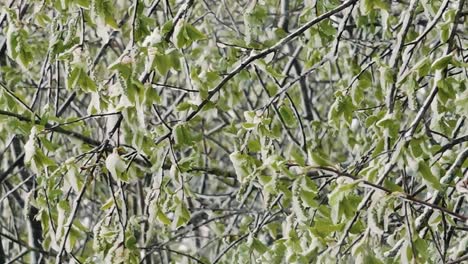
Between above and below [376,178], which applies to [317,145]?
above

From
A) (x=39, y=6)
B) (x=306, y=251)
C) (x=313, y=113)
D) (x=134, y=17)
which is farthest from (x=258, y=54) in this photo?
(x=313, y=113)

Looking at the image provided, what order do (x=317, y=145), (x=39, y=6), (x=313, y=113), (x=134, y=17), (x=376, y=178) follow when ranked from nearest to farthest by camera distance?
(x=376, y=178) < (x=134, y=17) < (x=39, y=6) < (x=317, y=145) < (x=313, y=113)

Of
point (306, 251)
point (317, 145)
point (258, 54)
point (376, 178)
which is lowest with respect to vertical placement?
point (306, 251)

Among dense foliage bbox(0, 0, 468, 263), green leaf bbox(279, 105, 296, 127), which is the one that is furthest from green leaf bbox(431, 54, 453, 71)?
green leaf bbox(279, 105, 296, 127)

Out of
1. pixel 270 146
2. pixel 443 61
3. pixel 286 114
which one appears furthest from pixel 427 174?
pixel 286 114

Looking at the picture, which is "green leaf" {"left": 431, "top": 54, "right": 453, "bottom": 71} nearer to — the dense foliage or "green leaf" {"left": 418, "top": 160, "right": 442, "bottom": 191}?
the dense foliage

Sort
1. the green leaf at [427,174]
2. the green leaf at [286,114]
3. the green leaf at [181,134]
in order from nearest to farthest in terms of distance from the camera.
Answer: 1. the green leaf at [427,174]
2. the green leaf at [181,134]
3. the green leaf at [286,114]

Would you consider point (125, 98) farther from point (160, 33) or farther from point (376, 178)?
point (376, 178)

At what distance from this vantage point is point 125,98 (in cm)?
169

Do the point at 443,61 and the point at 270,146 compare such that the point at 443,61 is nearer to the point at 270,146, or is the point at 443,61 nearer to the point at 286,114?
the point at 270,146

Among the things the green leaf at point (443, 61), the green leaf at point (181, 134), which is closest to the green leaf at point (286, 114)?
the green leaf at point (181, 134)

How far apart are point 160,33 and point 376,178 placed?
20.8 inches

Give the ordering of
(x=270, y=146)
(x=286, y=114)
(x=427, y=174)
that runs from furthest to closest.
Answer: (x=286, y=114)
(x=270, y=146)
(x=427, y=174)

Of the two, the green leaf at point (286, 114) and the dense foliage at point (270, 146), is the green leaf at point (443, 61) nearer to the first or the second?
the dense foliage at point (270, 146)
